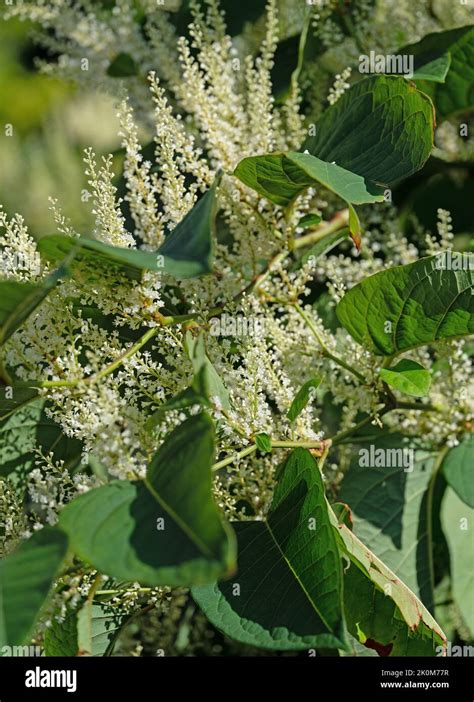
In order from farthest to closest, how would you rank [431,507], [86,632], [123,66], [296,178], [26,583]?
[123,66], [431,507], [296,178], [86,632], [26,583]

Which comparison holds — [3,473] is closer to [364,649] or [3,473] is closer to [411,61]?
[364,649]

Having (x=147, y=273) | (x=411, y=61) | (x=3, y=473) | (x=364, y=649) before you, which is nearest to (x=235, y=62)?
(x=411, y=61)

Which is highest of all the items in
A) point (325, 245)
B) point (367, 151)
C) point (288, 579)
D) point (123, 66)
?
point (123, 66)

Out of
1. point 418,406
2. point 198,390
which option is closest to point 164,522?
point 198,390

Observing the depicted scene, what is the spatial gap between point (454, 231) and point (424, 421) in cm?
49

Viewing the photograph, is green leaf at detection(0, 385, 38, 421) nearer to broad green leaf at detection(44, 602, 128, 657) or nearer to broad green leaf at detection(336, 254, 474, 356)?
broad green leaf at detection(44, 602, 128, 657)

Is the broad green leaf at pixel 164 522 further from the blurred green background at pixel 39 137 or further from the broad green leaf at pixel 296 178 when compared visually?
the blurred green background at pixel 39 137

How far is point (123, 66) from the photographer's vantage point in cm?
123

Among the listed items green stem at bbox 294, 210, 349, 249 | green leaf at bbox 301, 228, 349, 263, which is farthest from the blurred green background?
green leaf at bbox 301, 228, 349, 263

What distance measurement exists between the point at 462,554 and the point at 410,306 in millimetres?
320

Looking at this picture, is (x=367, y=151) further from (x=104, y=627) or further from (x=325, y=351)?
(x=104, y=627)

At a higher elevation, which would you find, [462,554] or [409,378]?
[409,378]

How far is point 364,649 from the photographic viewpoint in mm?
890

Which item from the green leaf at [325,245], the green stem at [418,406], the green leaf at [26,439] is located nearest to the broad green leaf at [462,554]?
the green stem at [418,406]
